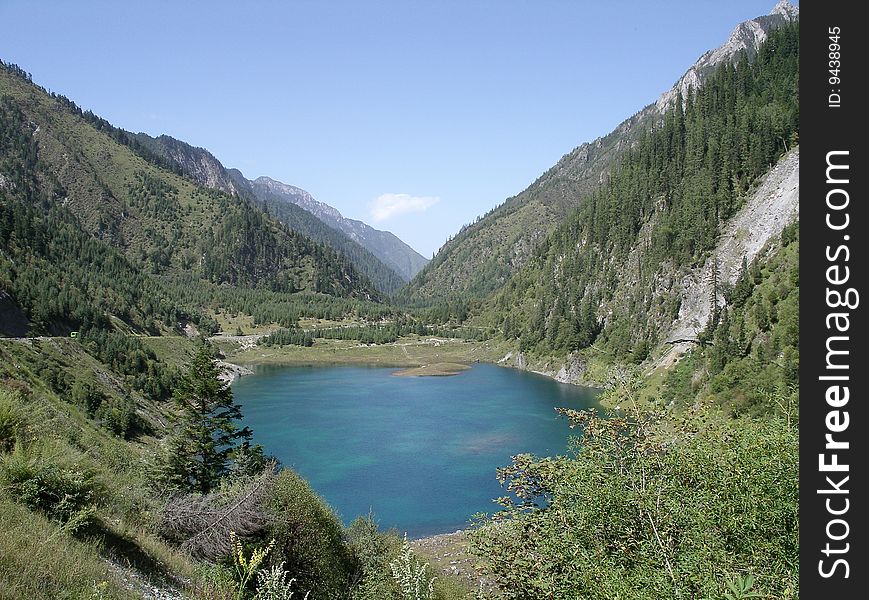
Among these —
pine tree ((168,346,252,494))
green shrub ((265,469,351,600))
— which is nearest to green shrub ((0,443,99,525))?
green shrub ((265,469,351,600))

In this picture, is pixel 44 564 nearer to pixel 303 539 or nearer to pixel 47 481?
pixel 47 481

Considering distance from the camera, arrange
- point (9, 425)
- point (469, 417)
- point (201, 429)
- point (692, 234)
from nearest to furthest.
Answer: point (9, 425)
point (201, 429)
point (469, 417)
point (692, 234)

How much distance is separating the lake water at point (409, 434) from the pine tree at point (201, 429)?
13172 mm

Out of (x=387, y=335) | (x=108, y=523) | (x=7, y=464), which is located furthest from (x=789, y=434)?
(x=387, y=335)

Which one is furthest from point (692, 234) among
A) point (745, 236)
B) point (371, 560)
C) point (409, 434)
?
point (371, 560)

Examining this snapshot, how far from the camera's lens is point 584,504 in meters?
12.0

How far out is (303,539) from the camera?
19625 mm

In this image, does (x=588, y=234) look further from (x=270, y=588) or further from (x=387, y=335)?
(x=270, y=588)

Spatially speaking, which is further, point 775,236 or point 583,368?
point 583,368

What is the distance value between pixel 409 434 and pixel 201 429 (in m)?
38.9

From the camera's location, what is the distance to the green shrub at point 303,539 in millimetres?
18875
